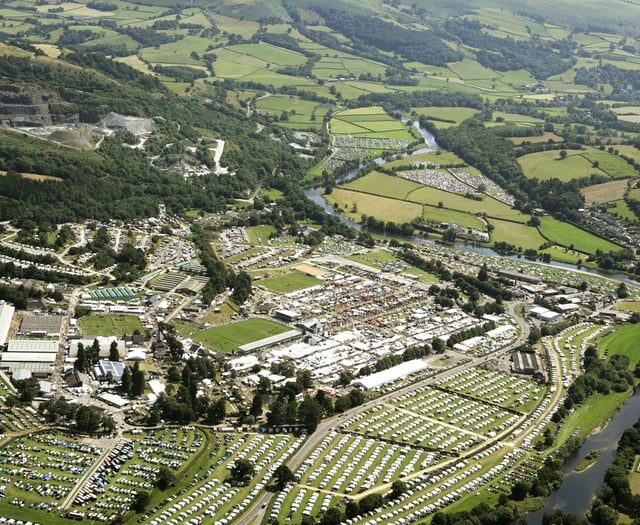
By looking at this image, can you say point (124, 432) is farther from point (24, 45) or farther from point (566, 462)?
point (24, 45)

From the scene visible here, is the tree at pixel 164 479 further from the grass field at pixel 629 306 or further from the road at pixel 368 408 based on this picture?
the grass field at pixel 629 306

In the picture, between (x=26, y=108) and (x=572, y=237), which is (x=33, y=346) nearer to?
(x=26, y=108)

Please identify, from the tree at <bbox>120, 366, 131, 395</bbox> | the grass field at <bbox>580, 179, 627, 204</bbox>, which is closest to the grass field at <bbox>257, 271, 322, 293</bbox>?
the tree at <bbox>120, 366, 131, 395</bbox>

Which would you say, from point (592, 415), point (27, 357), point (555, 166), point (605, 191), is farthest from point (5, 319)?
point (555, 166)

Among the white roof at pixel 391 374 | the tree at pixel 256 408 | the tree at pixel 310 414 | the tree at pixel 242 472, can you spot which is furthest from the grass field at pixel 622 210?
the tree at pixel 242 472

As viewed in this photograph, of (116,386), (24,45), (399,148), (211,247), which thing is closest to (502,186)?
(399,148)
